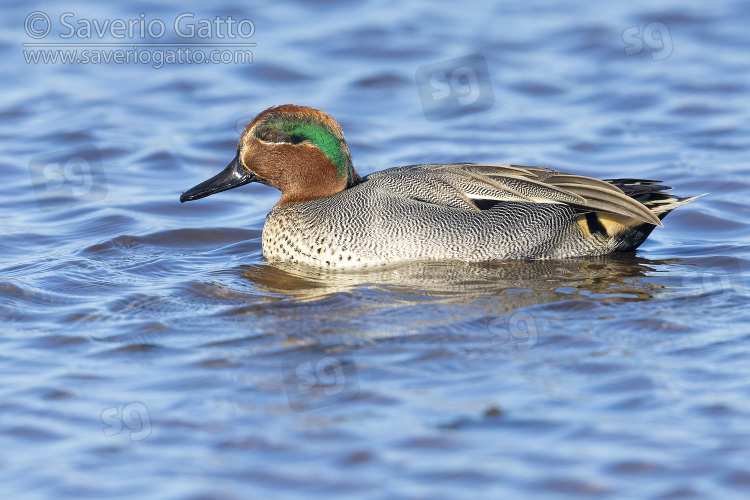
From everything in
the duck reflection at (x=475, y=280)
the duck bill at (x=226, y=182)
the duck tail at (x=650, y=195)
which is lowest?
the duck reflection at (x=475, y=280)

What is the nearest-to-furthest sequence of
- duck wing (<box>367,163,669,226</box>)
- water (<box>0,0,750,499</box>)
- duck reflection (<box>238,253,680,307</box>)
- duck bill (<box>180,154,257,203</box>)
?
1. water (<box>0,0,750,499</box>)
2. duck reflection (<box>238,253,680,307</box>)
3. duck wing (<box>367,163,669,226</box>)
4. duck bill (<box>180,154,257,203</box>)

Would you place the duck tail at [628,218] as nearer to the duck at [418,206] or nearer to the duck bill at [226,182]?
the duck at [418,206]

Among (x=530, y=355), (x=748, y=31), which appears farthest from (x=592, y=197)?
(x=748, y=31)

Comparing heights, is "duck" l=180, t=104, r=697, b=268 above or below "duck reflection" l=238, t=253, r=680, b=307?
above

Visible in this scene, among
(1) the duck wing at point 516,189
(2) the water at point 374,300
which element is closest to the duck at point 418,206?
(1) the duck wing at point 516,189

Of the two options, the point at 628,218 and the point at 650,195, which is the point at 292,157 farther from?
the point at 650,195

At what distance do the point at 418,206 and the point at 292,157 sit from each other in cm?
110

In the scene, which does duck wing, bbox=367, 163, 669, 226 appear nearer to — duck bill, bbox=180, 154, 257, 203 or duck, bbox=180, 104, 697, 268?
duck, bbox=180, 104, 697, 268

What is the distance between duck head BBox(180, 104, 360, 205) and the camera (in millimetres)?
7730

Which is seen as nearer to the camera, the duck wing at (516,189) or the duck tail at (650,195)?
the duck wing at (516,189)

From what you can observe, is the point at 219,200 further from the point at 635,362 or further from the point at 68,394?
the point at 635,362

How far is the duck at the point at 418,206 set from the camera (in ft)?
24.3

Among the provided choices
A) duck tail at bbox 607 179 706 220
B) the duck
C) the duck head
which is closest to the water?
the duck

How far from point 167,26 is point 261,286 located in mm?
7252
